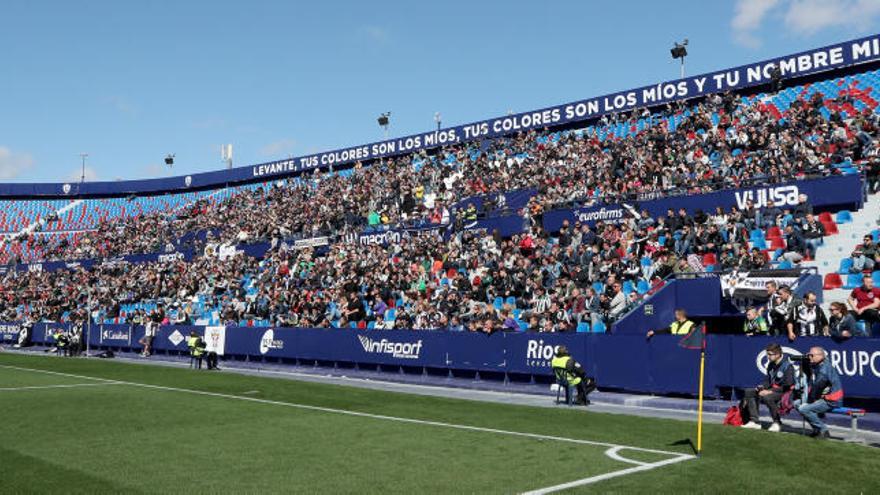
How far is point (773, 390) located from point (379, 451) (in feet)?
25.2

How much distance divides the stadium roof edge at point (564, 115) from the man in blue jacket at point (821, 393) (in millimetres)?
22004

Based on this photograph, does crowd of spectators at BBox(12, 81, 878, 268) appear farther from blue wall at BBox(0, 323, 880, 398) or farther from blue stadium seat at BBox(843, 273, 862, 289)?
blue wall at BBox(0, 323, 880, 398)

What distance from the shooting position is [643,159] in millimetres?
29750

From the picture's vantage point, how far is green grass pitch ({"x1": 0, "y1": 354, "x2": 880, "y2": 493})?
29.5 feet

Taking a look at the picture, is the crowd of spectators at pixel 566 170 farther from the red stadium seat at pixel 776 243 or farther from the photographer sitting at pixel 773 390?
the photographer sitting at pixel 773 390

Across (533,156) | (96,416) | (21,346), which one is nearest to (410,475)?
(96,416)

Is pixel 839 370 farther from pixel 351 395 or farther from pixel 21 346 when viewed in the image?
pixel 21 346

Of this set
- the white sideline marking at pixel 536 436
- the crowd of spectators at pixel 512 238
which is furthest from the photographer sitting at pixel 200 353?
the white sideline marking at pixel 536 436

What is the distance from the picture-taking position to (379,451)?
1122cm

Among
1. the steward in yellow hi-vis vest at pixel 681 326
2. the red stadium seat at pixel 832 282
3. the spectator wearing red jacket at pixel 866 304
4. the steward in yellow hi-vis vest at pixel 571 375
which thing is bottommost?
the steward in yellow hi-vis vest at pixel 571 375

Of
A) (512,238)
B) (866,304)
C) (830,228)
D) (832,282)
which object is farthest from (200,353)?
(866,304)

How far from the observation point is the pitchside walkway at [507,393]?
14727 millimetres

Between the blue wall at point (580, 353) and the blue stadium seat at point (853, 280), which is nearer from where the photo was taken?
the blue wall at point (580, 353)

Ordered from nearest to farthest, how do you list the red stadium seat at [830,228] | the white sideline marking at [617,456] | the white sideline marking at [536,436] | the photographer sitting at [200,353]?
the white sideline marking at [536,436] < the white sideline marking at [617,456] < the red stadium seat at [830,228] < the photographer sitting at [200,353]
